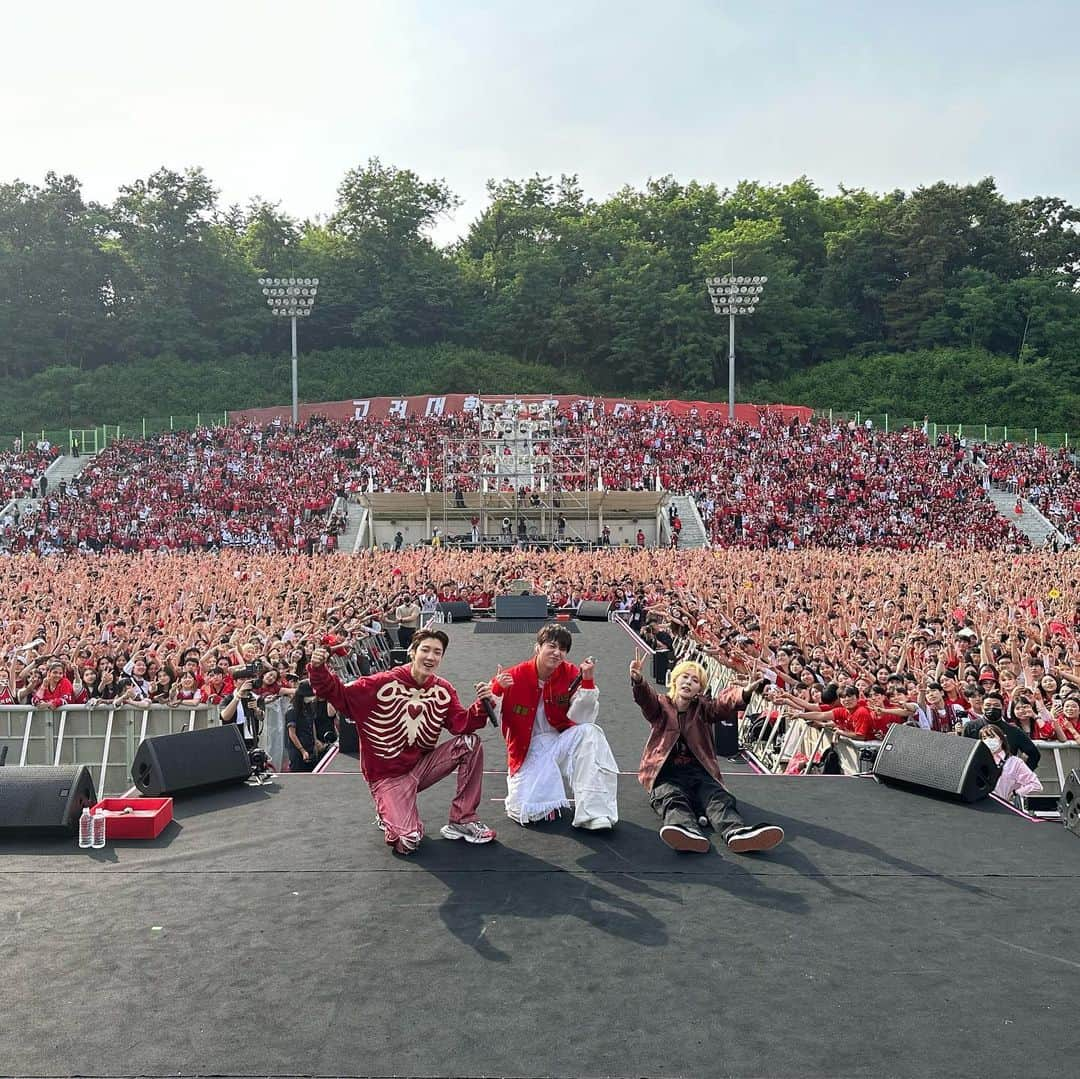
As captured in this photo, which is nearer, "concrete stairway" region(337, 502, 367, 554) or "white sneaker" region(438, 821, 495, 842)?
"white sneaker" region(438, 821, 495, 842)

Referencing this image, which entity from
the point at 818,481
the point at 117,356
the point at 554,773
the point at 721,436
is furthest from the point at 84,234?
the point at 554,773

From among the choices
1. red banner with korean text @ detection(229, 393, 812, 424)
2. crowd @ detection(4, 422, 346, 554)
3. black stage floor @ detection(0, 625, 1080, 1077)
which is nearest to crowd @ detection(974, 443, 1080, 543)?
red banner with korean text @ detection(229, 393, 812, 424)

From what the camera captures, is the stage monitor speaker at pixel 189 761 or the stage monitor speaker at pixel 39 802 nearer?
the stage monitor speaker at pixel 39 802

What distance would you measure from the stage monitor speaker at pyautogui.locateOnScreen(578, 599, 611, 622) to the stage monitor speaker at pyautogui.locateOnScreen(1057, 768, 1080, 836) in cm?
1462

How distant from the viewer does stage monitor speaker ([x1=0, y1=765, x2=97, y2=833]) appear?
6156mm

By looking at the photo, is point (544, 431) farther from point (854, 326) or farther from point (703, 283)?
point (854, 326)

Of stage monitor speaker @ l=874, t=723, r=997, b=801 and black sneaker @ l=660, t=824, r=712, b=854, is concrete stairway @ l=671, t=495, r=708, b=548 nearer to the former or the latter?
stage monitor speaker @ l=874, t=723, r=997, b=801

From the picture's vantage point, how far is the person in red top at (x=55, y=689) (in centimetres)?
941

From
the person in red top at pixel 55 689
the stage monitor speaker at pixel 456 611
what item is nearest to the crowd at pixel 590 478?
the stage monitor speaker at pixel 456 611

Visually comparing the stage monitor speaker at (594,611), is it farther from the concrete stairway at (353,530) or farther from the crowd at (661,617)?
the concrete stairway at (353,530)

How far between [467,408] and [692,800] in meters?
41.8

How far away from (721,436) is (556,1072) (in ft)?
131

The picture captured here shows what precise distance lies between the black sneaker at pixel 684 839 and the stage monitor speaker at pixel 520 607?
14303mm

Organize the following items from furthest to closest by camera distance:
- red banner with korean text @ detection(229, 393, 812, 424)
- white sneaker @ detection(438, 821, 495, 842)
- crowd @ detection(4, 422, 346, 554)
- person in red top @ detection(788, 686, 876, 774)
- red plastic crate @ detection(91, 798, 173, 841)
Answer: red banner with korean text @ detection(229, 393, 812, 424)
crowd @ detection(4, 422, 346, 554)
person in red top @ detection(788, 686, 876, 774)
red plastic crate @ detection(91, 798, 173, 841)
white sneaker @ detection(438, 821, 495, 842)
